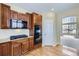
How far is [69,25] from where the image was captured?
594cm

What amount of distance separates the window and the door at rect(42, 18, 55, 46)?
701mm

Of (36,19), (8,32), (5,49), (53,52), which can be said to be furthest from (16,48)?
(36,19)

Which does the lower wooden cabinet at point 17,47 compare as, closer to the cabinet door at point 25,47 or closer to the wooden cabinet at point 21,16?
the cabinet door at point 25,47

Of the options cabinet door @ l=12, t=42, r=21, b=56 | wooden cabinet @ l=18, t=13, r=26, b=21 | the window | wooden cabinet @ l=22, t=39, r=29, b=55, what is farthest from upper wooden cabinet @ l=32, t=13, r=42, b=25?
cabinet door @ l=12, t=42, r=21, b=56

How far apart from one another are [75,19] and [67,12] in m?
0.61

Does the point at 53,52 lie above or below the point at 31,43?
below

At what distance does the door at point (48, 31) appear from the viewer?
21.4 feet

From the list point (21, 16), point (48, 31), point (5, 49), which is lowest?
point (5, 49)

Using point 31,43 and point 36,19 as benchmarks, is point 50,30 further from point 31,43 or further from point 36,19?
A: point 31,43

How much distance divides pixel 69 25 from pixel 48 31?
1288 millimetres

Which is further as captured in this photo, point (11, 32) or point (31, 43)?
point (31, 43)

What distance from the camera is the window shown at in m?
5.84

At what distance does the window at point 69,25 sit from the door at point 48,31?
70cm

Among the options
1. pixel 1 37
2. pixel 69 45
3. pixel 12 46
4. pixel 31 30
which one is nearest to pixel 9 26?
pixel 1 37
